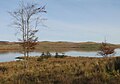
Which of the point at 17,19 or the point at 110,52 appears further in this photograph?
the point at 110,52

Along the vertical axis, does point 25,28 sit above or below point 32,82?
above

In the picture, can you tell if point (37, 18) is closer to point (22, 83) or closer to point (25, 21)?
point (25, 21)

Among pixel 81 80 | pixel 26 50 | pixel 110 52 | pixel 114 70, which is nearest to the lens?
pixel 81 80

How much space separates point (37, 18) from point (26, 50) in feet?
12.0

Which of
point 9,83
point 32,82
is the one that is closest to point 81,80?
point 32,82

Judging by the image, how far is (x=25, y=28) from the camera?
1014 inches

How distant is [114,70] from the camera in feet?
40.2

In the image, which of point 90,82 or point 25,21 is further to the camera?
point 25,21

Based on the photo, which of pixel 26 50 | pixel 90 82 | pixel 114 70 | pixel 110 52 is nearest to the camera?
pixel 90 82

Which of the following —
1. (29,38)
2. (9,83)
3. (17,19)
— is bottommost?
(9,83)

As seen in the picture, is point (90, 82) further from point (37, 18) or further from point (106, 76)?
point (37, 18)

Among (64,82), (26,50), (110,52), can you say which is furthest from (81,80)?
(110,52)

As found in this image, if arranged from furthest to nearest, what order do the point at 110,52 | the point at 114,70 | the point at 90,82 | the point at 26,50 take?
the point at 110,52
the point at 26,50
the point at 114,70
the point at 90,82

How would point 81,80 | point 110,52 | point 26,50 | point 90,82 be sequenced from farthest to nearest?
1. point 110,52
2. point 26,50
3. point 81,80
4. point 90,82
